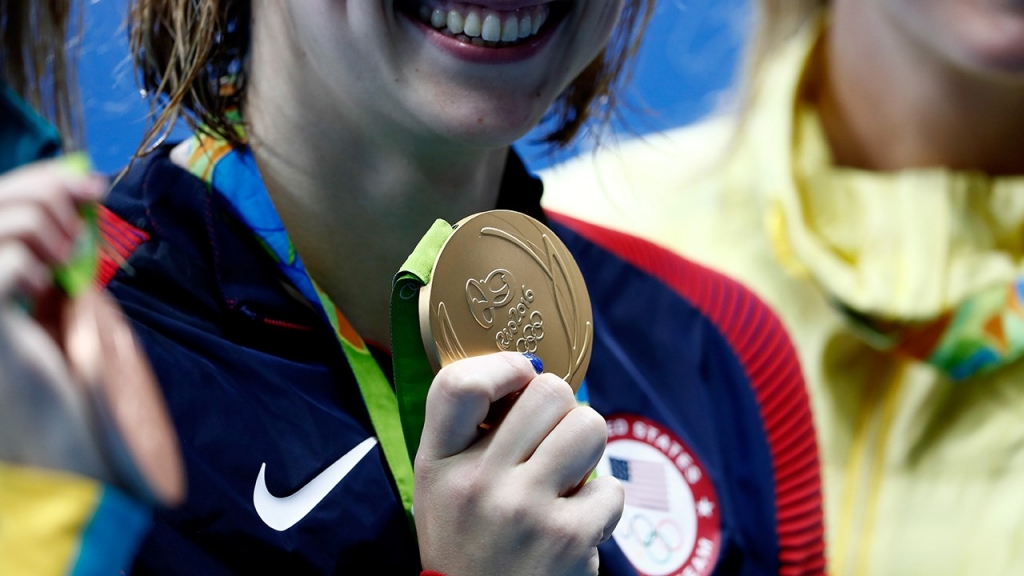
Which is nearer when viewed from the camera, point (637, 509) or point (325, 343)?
point (325, 343)

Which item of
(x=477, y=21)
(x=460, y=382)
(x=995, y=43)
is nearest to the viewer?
(x=460, y=382)

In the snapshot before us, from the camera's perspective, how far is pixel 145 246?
31.6 inches

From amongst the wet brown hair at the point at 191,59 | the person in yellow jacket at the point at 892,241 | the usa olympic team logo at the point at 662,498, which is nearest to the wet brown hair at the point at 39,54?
the wet brown hair at the point at 191,59

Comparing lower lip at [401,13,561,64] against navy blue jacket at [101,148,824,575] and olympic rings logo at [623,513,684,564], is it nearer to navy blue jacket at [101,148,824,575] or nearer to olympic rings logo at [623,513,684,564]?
navy blue jacket at [101,148,824,575]

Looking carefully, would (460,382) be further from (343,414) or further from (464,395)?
(343,414)

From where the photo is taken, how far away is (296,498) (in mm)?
774

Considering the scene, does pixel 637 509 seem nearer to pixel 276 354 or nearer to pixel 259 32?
pixel 276 354

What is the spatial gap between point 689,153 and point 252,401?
3.58ft

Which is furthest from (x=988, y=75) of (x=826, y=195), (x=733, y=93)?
(x=733, y=93)

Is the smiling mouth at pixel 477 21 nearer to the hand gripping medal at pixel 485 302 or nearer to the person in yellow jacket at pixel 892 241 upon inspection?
Answer: the hand gripping medal at pixel 485 302

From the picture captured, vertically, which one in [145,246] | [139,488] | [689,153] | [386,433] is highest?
[139,488]

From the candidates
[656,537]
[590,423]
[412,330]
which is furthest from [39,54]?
[656,537]

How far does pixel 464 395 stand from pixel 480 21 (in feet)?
0.91

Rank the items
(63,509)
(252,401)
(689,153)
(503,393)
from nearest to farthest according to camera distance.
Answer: (63,509) → (503,393) → (252,401) → (689,153)
